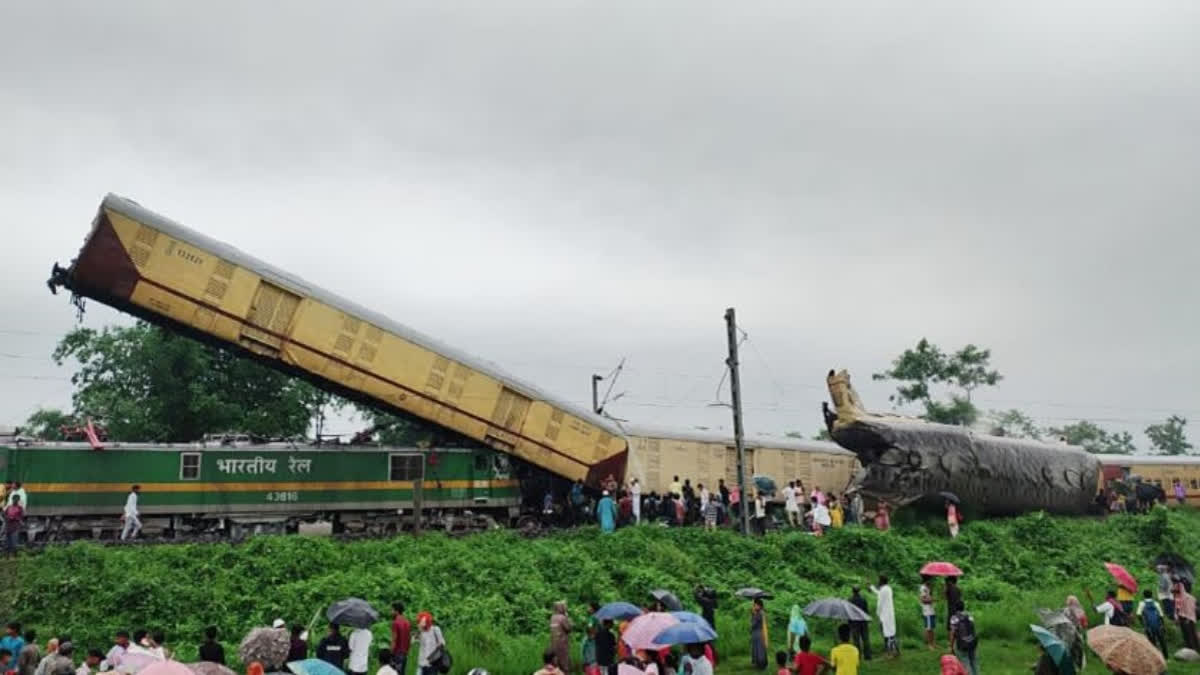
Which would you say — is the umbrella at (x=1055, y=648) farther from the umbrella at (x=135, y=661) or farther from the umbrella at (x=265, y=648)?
the umbrella at (x=135, y=661)

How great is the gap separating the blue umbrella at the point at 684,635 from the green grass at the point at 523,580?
427cm

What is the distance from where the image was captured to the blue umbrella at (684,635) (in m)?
8.15

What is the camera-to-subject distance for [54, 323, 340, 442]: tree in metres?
34.4

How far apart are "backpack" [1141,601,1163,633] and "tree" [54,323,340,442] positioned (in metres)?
30.6

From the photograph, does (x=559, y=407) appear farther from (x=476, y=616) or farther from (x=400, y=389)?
(x=476, y=616)

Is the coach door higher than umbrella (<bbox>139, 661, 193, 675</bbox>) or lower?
higher

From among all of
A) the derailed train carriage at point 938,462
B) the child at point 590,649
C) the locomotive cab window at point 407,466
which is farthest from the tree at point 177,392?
the child at point 590,649

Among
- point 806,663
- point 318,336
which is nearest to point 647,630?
point 806,663

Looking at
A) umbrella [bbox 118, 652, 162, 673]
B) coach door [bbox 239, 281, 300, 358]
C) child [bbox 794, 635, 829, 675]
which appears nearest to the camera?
umbrella [bbox 118, 652, 162, 673]

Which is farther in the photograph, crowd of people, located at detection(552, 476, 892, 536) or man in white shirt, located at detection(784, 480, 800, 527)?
man in white shirt, located at detection(784, 480, 800, 527)

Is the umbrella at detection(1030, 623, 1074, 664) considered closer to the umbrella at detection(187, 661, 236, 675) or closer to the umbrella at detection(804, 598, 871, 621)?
the umbrella at detection(804, 598, 871, 621)

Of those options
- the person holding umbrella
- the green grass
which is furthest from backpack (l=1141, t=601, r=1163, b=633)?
the person holding umbrella

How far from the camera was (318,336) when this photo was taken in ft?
64.2

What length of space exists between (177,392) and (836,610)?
105 ft
